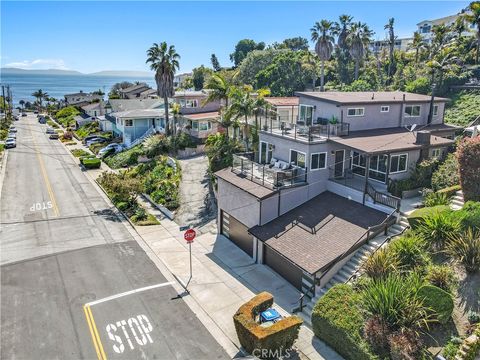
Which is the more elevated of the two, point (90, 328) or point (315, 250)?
point (315, 250)

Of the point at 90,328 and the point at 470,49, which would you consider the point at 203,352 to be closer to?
the point at 90,328

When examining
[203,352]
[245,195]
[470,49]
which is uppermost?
[470,49]

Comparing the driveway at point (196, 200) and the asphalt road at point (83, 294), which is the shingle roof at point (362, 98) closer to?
the driveway at point (196, 200)

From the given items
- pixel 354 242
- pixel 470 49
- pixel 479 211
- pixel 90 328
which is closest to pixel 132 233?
pixel 90 328

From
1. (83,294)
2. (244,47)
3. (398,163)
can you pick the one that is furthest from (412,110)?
(244,47)

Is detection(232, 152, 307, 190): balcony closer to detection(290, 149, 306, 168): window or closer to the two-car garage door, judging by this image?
detection(290, 149, 306, 168): window

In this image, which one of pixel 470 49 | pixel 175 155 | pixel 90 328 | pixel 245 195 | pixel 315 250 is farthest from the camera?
pixel 470 49
